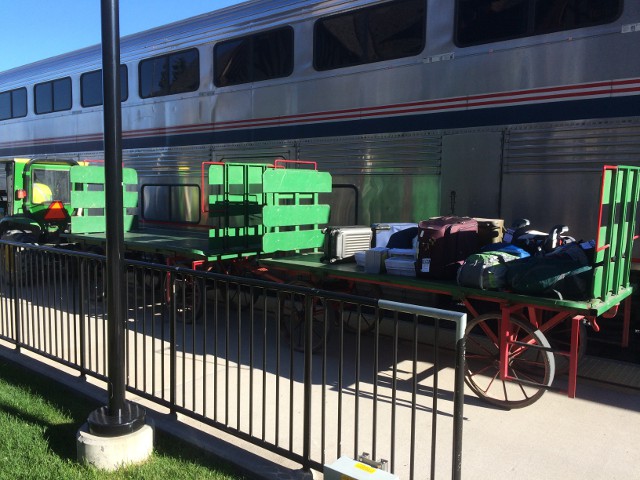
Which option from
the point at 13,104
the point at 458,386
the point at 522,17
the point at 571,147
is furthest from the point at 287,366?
the point at 13,104

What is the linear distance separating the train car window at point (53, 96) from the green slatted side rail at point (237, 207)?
542 centimetres

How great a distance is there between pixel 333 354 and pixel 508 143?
2.70m

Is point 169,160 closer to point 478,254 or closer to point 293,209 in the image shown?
point 293,209

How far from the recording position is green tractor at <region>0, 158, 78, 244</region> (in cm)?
933

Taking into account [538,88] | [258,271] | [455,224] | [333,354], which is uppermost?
[538,88]

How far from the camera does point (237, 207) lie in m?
7.10

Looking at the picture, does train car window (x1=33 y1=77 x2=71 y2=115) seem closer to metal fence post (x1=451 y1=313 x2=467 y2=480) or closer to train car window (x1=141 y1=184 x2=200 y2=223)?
train car window (x1=141 y1=184 x2=200 y2=223)

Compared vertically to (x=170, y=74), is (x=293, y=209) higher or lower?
lower

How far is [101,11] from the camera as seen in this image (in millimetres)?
3258

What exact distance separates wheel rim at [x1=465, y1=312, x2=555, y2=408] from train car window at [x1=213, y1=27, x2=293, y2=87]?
4.24 metres

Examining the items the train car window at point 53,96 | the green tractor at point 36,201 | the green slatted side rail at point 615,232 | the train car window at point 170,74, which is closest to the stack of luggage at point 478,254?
the green slatted side rail at point 615,232

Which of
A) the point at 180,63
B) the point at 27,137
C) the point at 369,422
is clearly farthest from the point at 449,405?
the point at 27,137

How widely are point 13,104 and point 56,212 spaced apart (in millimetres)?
4868

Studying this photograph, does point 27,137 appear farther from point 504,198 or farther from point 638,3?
point 638,3
